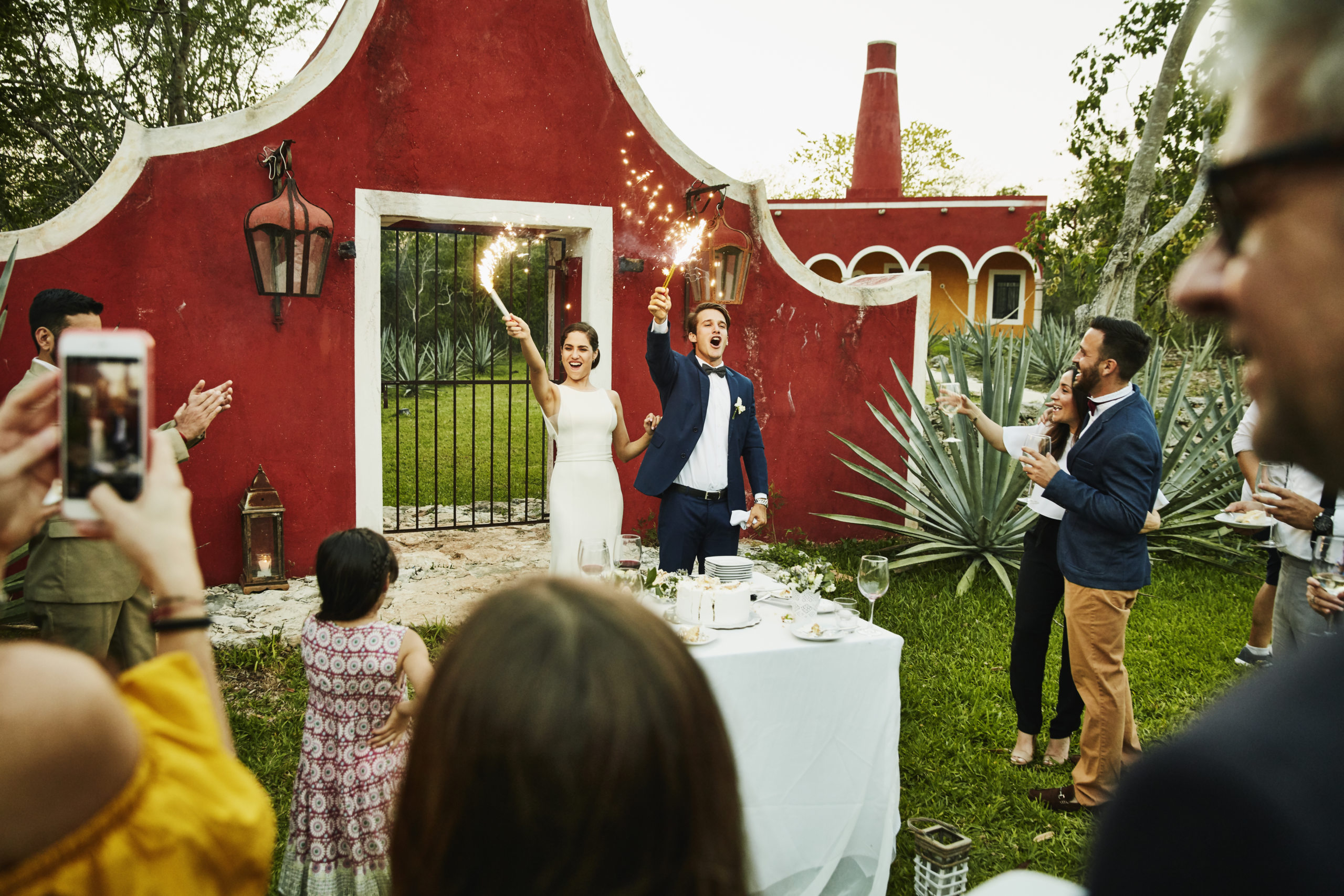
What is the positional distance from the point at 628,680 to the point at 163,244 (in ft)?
20.7

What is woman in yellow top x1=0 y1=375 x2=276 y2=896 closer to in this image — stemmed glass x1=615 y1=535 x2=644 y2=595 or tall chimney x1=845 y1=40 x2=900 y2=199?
stemmed glass x1=615 y1=535 x2=644 y2=595

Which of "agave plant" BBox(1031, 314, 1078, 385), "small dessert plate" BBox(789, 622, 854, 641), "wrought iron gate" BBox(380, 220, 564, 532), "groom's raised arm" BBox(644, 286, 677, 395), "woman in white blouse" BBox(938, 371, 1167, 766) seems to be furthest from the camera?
"agave plant" BBox(1031, 314, 1078, 385)

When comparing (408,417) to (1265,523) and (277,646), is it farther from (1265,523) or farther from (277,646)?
(1265,523)

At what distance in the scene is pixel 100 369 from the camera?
3.77 ft

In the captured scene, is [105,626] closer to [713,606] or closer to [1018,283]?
[713,606]

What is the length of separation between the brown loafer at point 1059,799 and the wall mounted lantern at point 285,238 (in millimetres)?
5578

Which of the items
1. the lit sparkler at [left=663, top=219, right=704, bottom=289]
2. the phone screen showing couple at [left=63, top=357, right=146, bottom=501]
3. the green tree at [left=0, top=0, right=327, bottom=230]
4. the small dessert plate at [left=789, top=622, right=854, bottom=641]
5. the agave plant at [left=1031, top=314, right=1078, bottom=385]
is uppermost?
the green tree at [left=0, top=0, right=327, bottom=230]

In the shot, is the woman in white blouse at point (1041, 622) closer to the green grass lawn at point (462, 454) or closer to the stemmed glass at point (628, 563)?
the stemmed glass at point (628, 563)

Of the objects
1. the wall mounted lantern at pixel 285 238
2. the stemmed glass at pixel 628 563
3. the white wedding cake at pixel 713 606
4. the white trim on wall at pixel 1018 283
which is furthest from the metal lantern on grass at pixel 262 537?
the white trim on wall at pixel 1018 283

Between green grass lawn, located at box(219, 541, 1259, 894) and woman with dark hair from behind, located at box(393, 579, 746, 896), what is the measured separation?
289 centimetres

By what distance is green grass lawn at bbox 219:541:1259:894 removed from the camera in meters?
3.74

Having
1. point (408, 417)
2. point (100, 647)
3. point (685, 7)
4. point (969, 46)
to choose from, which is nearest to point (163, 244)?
point (100, 647)

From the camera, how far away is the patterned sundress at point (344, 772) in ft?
8.85

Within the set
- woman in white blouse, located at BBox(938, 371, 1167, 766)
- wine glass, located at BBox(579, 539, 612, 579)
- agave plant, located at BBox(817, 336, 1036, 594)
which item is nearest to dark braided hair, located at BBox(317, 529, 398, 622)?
wine glass, located at BBox(579, 539, 612, 579)
